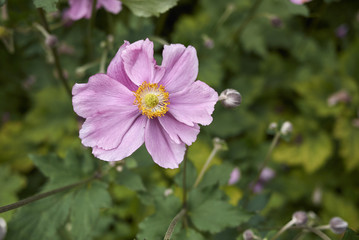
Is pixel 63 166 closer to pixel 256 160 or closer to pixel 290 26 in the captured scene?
pixel 256 160

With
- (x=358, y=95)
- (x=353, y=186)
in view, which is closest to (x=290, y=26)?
(x=358, y=95)

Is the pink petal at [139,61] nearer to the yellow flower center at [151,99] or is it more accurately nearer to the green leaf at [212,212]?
the yellow flower center at [151,99]

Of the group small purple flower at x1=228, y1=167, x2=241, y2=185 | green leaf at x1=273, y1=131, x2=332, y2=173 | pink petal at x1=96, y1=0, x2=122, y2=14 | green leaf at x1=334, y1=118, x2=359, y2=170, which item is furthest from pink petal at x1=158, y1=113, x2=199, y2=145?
green leaf at x1=334, y1=118, x2=359, y2=170

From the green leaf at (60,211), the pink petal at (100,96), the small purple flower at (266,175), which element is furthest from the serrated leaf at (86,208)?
the small purple flower at (266,175)

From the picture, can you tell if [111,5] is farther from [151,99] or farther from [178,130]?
[178,130]

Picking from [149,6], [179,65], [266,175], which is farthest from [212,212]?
[266,175]

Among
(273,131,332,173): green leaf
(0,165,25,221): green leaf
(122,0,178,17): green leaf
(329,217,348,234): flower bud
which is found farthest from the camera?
(273,131,332,173): green leaf

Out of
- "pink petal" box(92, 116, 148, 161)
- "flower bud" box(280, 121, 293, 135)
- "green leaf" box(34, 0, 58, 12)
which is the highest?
"green leaf" box(34, 0, 58, 12)

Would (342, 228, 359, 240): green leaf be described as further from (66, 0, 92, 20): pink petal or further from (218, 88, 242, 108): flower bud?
(66, 0, 92, 20): pink petal
